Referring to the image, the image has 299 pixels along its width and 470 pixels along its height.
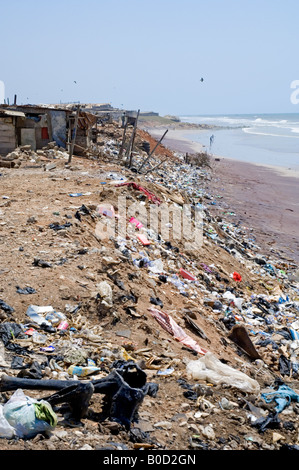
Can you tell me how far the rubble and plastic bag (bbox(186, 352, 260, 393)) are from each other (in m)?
0.01

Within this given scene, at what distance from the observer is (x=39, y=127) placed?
14.7 meters

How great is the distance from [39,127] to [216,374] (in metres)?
12.3

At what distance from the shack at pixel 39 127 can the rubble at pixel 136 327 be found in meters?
4.06

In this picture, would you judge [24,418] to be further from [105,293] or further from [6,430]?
[105,293]

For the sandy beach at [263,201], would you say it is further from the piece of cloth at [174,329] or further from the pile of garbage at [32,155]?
the piece of cloth at [174,329]

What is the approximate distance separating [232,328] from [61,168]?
7.74 m

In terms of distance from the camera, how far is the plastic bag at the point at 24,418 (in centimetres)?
272

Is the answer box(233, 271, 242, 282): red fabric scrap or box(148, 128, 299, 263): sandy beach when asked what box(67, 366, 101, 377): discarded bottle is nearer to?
box(233, 271, 242, 282): red fabric scrap

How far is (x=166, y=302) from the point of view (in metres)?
6.09

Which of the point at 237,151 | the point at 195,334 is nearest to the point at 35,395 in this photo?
the point at 195,334

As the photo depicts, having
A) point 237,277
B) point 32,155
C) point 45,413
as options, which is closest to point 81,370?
point 45,413

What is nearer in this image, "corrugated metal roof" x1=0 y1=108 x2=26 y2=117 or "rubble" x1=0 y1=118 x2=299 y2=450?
"rubble" x1=0 y1=118 x2=299 y2=450

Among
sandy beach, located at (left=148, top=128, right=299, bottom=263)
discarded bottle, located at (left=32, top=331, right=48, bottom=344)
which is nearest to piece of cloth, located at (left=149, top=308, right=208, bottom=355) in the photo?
discarded bottle, located at (left=32, top=331, right=48, bottom=344)

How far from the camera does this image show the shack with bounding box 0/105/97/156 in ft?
45.1
